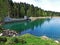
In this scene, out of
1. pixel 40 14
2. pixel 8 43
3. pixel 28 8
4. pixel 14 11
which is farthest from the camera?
pixel 40 14

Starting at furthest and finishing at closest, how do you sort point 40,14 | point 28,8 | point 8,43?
1. point 40,14
2. point 28,8
3. point 8,43

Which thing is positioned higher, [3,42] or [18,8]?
[3,42]

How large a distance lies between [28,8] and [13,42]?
141 m

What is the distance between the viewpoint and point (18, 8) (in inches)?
5512

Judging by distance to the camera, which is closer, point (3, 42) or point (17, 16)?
point (3, 42)

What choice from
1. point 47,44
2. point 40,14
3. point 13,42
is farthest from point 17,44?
point 40,14

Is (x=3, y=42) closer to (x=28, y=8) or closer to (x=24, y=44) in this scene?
(x=24, y=44)

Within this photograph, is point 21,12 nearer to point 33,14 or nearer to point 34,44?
point 33,14

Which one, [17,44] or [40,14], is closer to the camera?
[17,44]

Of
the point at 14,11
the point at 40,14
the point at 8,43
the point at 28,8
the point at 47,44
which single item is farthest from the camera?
the point at 40,14

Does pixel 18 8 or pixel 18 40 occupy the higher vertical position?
pixel 18 40

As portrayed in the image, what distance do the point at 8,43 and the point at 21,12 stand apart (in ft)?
400

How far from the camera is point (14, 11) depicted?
134m

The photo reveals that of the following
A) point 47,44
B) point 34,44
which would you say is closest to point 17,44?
point 34,44
